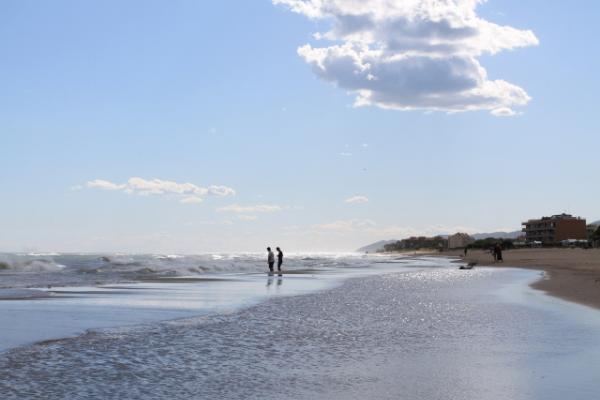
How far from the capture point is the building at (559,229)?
583 feet

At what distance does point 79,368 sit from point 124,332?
3.60 m

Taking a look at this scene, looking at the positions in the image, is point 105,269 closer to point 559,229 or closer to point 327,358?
point 327,358

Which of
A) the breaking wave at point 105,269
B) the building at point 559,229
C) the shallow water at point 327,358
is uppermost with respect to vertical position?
the building at point 559,229

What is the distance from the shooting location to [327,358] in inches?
385

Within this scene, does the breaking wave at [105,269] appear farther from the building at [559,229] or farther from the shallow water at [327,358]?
the building at [559,229]

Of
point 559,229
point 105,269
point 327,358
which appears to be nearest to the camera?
point 327,358

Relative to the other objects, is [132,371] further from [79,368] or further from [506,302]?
[506,302]

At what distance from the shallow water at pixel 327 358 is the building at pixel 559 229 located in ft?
566

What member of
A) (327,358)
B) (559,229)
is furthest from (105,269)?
(559,229)

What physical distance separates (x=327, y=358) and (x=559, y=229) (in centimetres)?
18346

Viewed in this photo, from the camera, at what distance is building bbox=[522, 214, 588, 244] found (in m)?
178

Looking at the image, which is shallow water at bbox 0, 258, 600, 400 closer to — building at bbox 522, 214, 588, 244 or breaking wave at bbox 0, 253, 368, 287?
breaking wave at bbox 0, 253, 368, 287

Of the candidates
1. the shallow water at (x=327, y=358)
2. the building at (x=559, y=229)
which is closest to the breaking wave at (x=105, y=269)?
the shallow water at (x=327, y=358)

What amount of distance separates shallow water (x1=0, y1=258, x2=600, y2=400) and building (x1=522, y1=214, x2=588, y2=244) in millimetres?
172638
